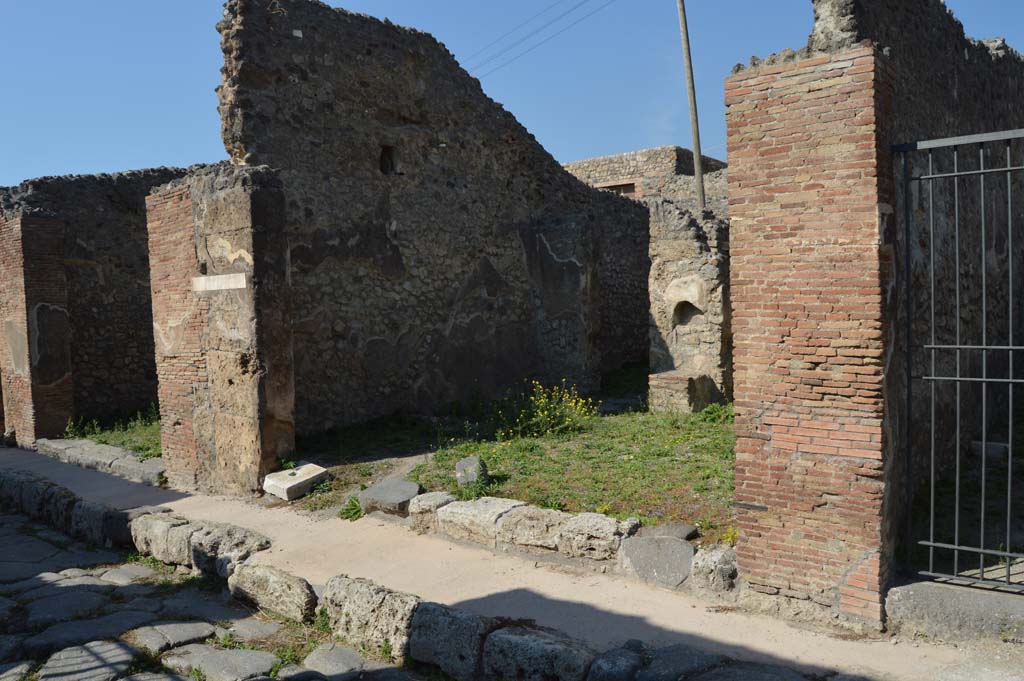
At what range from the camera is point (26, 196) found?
1108cm

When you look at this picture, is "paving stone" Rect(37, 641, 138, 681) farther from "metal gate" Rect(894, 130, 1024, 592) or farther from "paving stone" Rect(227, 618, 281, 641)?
"metal gate" Rect(894, 130, 1024, 592)

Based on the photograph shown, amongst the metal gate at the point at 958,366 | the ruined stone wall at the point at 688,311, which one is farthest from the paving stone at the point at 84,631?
the ruined stone wall at the point at 688,311

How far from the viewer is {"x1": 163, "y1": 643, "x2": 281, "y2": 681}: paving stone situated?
167 inches

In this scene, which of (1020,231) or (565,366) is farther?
(565,366)

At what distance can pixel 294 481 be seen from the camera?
23.8ft

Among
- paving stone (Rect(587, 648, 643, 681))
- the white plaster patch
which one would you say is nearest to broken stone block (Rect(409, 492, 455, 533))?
paving stone (Rect(587, 648, 643, 681))

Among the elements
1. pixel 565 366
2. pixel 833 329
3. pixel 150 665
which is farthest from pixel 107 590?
pixel 565 366

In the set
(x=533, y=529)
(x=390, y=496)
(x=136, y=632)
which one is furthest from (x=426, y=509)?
(x=136, y=632)

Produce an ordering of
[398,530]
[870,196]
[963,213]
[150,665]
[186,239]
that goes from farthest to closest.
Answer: [186,239] → [963,213] → [398,530] → [150,665] → [870,196]

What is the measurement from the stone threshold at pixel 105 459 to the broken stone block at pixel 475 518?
4.16m

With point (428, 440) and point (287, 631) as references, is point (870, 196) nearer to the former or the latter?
point (287, 631)

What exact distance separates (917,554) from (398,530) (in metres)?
3.74

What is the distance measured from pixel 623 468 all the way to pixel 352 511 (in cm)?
240

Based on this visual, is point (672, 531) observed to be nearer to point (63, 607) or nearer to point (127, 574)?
point (63, 607)
